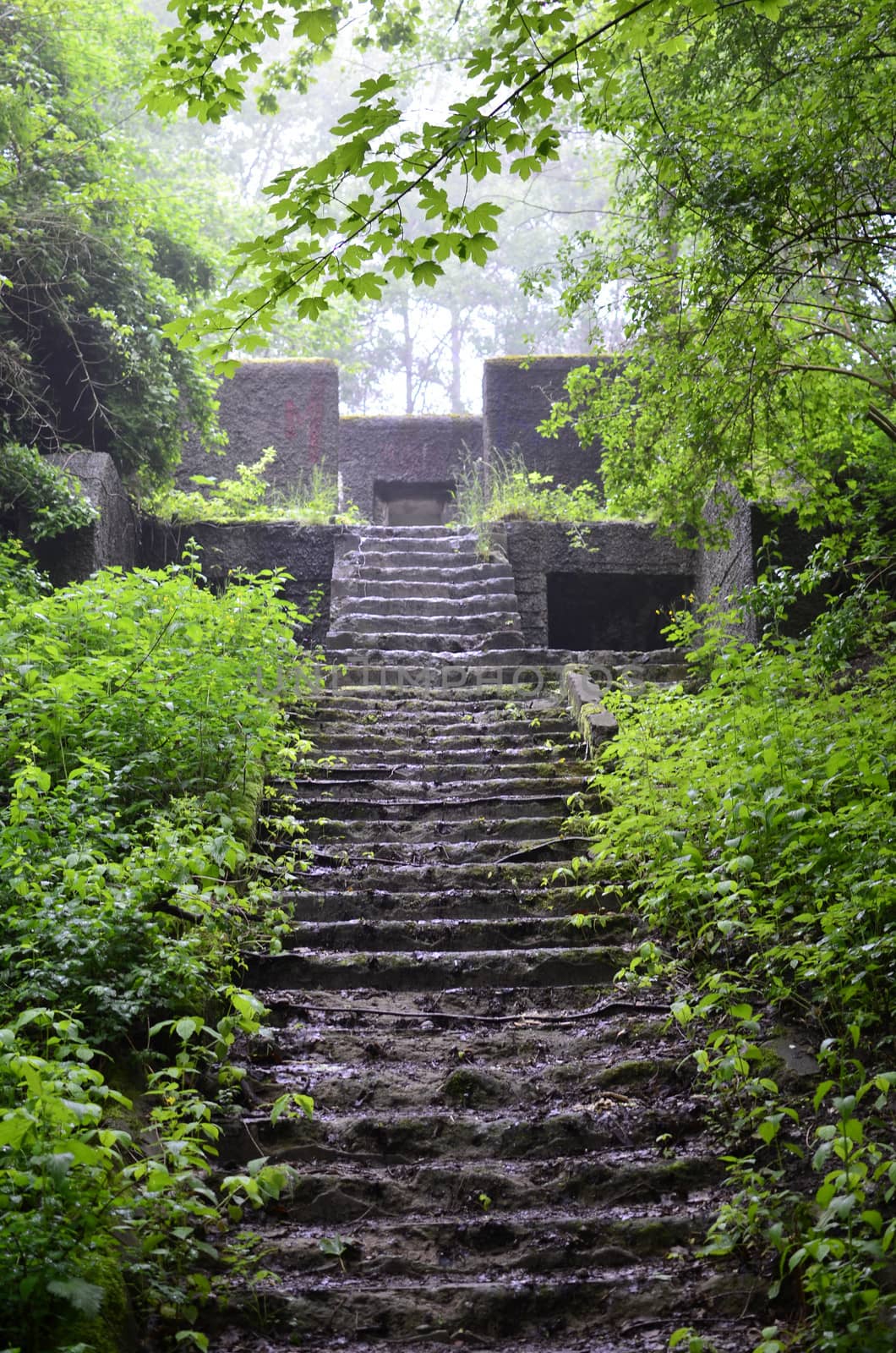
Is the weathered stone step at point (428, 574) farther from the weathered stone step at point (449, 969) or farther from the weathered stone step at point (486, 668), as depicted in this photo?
the weathered stone step at point (449, 969)

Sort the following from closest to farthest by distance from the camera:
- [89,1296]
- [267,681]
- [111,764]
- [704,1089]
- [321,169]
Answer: [89,1296] → [321,169] → [704,1089] → [111,764] → [267,681]

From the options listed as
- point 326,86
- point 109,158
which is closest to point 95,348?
point 109,158

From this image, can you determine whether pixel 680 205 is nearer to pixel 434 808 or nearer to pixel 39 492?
pixel 434 808

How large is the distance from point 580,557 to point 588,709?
4.47 m

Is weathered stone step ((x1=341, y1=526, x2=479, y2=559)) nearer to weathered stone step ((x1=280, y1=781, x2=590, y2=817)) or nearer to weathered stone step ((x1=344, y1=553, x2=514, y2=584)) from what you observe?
weathered stone step ((x1=344, y1=553, x2=514, y2=584))

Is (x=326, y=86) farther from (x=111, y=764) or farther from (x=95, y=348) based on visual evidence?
(x=111, y=764)

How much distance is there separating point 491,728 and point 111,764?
125 inches

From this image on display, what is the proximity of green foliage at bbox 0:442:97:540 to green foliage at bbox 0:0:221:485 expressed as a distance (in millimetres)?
801

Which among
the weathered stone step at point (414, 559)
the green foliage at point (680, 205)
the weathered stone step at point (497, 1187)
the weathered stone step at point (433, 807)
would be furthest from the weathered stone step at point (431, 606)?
the weathered stone step at point (497, 1187)

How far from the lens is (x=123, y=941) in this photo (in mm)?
3863

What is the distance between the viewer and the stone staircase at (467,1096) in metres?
2.94

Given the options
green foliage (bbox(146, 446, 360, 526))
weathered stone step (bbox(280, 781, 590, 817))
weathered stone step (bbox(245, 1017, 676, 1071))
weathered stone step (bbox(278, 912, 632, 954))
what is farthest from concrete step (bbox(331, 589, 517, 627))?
weathered stone step (bbox(245, 1017, 676, 1071))

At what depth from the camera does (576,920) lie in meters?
4.88

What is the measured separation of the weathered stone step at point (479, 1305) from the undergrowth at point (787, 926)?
7.9 inches
